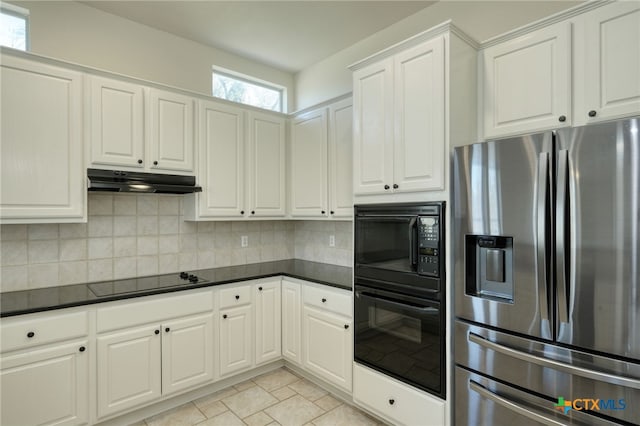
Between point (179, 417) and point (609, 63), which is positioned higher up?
point (609, 63)

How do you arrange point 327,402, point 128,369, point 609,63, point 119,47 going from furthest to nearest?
point 119,47, point 327,402, point 128,369, point 609,63

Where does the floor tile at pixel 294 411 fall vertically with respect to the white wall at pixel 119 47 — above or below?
below

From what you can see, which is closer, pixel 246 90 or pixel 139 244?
pixel 139 244

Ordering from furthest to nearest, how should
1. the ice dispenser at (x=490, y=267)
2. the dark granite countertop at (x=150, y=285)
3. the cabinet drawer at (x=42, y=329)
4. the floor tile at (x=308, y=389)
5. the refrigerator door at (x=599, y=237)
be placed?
1. the floor tile at (x=308, y=389)
2. the dark granite countertop at (x=150, y=285)
3. the cabinet drawer at (x=42, y=329)
4. the ice dispenser at (x=490, y=267)
5. the refrigerator door at (x=599, y=237)

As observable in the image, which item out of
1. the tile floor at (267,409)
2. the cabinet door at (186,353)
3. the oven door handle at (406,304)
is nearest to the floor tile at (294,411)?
the tile floor at (267,409)

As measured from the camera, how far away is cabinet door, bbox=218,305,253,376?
108 inches

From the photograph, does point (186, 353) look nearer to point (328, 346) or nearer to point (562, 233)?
point (328, 346)

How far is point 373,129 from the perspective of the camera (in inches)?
90.3

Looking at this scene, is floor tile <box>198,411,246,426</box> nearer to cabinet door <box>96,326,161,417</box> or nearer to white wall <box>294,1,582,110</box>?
cabinet door <box>96,326,161,417</box>

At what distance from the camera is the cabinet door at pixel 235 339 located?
9.04 feet

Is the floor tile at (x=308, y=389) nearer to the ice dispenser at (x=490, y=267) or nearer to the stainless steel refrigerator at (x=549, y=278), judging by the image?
the stainless steel refrigerator at (x=549, y=278)

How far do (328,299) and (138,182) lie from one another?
1.70 meters

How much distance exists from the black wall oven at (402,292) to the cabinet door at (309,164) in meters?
0.81

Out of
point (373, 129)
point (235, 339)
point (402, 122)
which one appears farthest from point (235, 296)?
point (402, 122)
